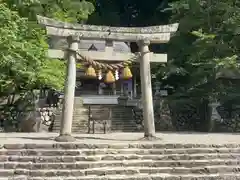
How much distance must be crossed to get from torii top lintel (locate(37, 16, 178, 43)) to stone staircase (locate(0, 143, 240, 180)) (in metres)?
3.67

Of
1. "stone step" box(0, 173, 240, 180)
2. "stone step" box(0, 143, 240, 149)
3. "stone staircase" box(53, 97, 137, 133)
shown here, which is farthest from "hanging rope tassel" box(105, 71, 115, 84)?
"stone staircase" box(53, 97, 137, 133)

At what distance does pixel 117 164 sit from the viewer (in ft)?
28.8

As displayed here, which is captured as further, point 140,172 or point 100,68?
point 100,68

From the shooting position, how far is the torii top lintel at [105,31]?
11125mm

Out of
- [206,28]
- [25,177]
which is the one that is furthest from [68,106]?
[206,28]

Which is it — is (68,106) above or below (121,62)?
below

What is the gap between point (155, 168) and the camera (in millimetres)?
8766

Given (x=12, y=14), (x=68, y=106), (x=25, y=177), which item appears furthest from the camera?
(x=12, y=14)

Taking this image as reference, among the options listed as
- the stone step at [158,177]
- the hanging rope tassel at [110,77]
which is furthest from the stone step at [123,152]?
the hanging rope tassel at [110,77]

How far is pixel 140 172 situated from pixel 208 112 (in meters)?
12.7

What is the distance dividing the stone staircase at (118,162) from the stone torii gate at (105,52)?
178 centimetres

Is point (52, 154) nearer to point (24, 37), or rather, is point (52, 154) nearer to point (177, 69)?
point (24, 37)

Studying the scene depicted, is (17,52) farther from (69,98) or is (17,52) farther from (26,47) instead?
(69,98)

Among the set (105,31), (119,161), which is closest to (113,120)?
(105,31)
